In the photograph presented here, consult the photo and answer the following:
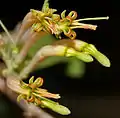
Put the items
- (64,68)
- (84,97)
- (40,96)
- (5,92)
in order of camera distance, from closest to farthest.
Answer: (40,96), (5,92), (64,68), (84,97)

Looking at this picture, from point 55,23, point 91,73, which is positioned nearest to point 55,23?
point 55,23

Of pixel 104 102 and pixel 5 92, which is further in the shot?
pixel 104 102

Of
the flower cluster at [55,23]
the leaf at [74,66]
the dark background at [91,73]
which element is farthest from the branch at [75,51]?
the dark background at [91,73]

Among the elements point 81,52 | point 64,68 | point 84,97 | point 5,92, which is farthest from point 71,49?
point 84,97

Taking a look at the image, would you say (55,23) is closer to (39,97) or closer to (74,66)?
(39,97)

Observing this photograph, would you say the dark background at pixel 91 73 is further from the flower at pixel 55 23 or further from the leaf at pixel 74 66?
the flower at pixel 55 23

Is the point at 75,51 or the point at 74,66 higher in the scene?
the point at 75,51

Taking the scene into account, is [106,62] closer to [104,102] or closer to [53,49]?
[53,49]

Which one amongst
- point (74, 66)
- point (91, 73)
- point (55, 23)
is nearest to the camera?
point (55, 23)

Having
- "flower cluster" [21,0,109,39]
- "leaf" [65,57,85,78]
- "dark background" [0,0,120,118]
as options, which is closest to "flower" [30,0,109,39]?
"flower cluster" [21,0,109,39]
